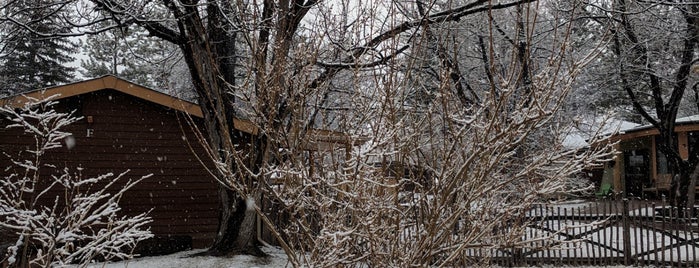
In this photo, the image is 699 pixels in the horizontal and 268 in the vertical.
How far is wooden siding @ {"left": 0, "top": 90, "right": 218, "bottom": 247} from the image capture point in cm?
1255

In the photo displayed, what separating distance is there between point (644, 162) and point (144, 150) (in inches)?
895

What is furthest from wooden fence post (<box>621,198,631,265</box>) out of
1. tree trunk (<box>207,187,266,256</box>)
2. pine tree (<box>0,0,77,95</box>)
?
pine tree (<box>0,0,77,95</box>)

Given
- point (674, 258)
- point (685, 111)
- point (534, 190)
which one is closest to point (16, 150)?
point (534, 190)

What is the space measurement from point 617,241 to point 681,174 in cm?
678

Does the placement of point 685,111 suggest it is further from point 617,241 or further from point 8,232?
point 8,232

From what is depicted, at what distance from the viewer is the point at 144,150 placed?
13.0 meters

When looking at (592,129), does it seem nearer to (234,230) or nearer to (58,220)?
(234,230)

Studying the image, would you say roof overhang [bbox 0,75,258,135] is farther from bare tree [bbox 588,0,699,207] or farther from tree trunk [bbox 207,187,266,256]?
bare tree [bbox 588,0,699,207]

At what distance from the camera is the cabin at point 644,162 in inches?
930

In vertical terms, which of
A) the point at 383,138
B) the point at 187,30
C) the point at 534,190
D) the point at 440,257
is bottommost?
the point at 440,257

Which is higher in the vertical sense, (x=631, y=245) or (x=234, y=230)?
(x=234, y=230)

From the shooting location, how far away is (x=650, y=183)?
83.9ft

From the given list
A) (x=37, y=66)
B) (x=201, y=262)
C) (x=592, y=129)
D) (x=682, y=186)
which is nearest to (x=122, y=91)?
(x=201, y=262)

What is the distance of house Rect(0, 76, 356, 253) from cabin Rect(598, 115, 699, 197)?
653 inches
